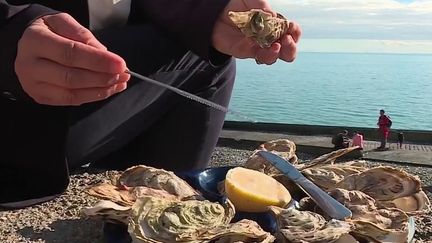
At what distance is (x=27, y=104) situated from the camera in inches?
46.7

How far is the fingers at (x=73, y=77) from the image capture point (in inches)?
34.0

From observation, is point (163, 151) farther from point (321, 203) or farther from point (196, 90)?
point (321, 203)

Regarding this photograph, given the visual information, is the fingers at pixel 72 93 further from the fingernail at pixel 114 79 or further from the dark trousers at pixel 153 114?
the dark trousers at pixel 153 114

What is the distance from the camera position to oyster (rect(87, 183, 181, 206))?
2.96 ft

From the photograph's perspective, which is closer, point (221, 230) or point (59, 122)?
point (221, 230)

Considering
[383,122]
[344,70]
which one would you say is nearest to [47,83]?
[383,122]

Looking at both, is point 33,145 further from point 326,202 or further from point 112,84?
point 326,202

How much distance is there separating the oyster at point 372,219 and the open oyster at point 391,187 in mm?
53

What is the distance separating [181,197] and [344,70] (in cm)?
813

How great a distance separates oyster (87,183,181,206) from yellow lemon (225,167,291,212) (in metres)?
0.09

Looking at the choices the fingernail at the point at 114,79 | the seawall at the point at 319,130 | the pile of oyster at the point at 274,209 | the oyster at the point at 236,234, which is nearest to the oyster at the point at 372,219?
the pile of oyster at the point at 274,209

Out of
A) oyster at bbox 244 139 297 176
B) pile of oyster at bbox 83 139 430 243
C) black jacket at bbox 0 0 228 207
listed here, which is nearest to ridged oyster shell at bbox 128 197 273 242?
pile of oyster at bbox 83 139 430 243

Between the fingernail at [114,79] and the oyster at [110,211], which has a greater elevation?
the fingernail at [114,79]

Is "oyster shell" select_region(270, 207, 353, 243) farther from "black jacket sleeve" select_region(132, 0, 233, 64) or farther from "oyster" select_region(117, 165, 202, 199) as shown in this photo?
"black jacket sleeve" select_region(132, 0, 233, 64)
